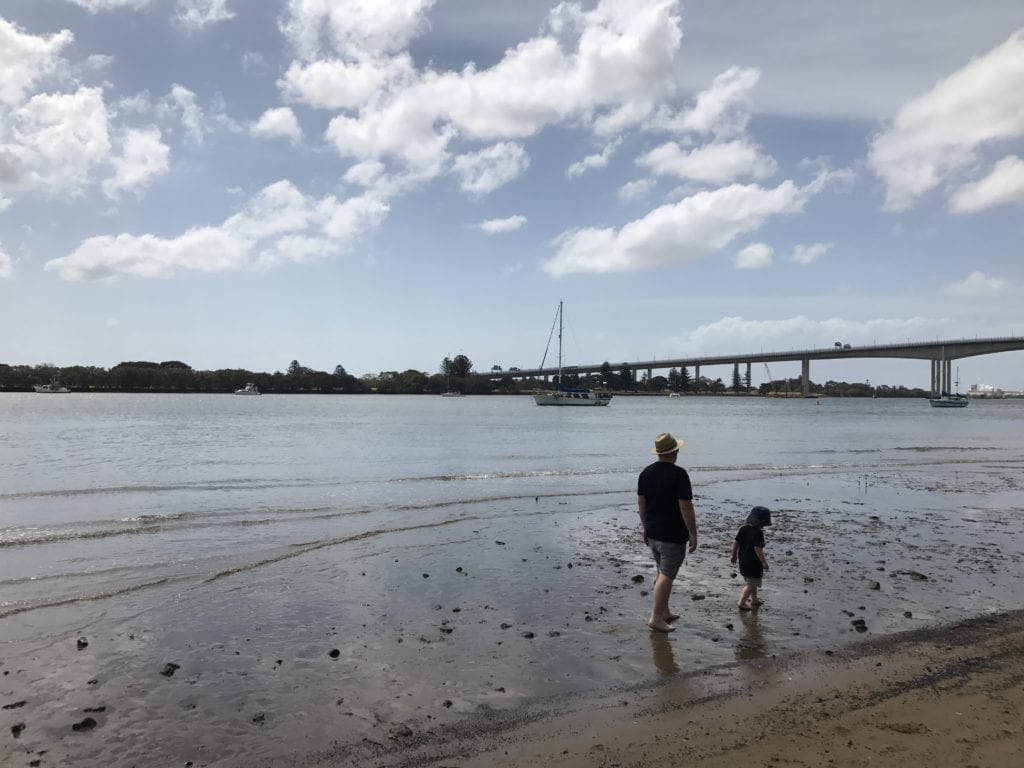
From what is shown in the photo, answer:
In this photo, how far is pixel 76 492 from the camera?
2055 centimetres

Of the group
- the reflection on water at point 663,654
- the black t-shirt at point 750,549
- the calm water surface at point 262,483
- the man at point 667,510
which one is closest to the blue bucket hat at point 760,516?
the black t-shirt at point 750,549

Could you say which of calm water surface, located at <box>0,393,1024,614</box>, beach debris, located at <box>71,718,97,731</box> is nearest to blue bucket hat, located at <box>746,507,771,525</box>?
beach debris, located at <box>71,718,97,731</box>

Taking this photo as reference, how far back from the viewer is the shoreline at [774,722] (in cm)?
488

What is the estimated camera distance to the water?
6125 millimetres

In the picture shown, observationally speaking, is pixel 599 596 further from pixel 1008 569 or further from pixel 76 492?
pixel 76 492

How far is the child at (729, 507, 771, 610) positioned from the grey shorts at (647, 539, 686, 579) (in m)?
1.08

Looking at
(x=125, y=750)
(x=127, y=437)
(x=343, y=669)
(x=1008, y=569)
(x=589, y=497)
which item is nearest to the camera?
(x=125, y=750)

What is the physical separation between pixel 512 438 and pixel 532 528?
112ft

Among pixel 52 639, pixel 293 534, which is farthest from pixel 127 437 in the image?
pixel 52 639

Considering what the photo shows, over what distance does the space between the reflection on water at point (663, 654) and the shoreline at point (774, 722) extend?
0.22 meters

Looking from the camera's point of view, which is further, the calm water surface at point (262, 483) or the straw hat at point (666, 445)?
the calm water surface at point (262, 483)

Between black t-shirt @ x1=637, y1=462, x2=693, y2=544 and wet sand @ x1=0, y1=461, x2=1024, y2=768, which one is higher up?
black t-shirt @ x1=637, y1=462, x2=693, y2=544

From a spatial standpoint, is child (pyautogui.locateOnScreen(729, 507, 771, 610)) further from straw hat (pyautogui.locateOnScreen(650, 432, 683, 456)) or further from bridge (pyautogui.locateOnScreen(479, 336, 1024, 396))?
bridge (pyautogui.locateOnScreen(479, 336, 1024, 396))

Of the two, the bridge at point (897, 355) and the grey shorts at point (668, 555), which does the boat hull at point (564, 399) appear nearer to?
the bridge at point (897, 355)
